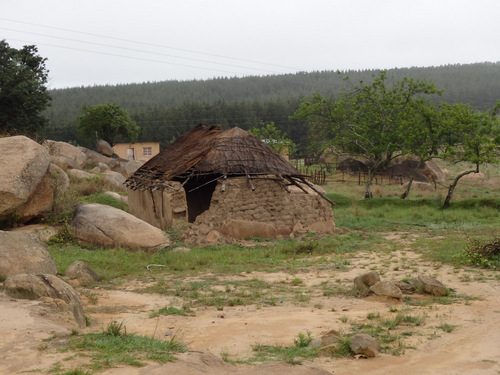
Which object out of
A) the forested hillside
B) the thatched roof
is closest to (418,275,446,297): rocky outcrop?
the thatched roof

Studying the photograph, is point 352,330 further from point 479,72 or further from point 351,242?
point 479,72

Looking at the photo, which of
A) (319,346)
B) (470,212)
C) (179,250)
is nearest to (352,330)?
(319,346)

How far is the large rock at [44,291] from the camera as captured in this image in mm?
7200

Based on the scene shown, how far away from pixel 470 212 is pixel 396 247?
8644 millimetres

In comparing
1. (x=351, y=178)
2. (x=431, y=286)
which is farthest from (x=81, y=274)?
(x=351, y=178)

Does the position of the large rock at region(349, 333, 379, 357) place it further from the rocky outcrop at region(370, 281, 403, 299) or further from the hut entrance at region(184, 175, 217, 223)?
the hut entrance at region(184, 175, 217, 223)

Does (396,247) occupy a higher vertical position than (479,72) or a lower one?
lower

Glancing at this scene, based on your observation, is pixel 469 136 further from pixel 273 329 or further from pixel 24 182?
pixel 273 329

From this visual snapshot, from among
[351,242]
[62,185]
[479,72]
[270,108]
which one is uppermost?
[479,72]

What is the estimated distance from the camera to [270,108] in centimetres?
7056

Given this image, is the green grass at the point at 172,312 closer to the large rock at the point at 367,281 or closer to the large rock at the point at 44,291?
the large rock at the point at 44,291

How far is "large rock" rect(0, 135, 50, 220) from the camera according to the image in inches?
516

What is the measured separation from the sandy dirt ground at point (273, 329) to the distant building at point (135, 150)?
40.9m

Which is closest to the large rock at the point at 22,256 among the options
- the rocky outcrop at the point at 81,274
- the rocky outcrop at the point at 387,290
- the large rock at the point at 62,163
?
the rocky outcrop at the point at 81,274
